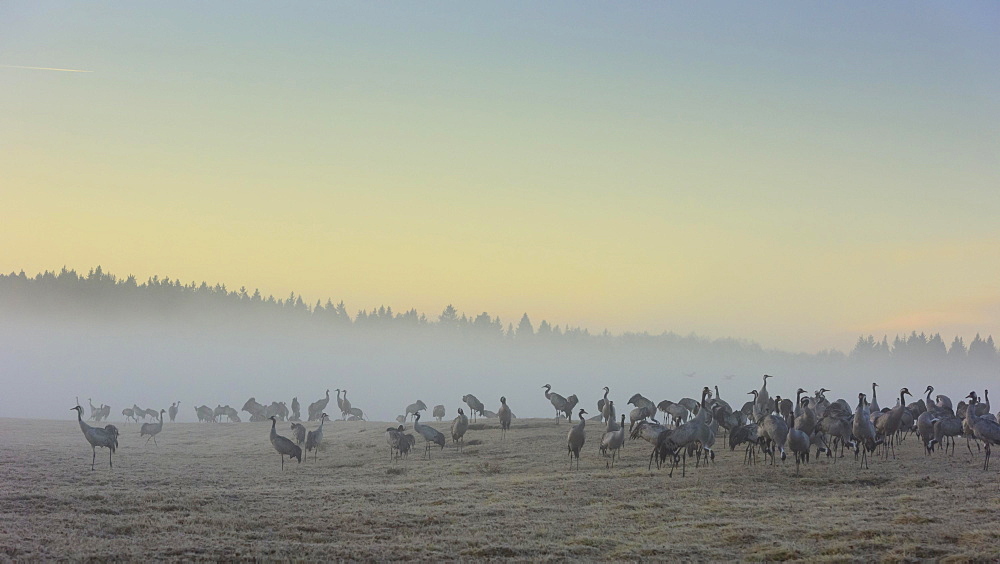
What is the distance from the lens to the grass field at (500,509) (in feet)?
52.0

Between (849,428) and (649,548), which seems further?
(849,428)

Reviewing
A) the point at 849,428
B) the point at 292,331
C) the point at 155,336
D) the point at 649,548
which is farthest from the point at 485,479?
the point at 292,331

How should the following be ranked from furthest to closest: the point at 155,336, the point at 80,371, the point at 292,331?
the point at 292,331 → the point at 155,336 → the point at 80,371

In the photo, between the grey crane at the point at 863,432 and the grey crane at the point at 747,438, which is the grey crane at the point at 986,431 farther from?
the grey crane at the point at 747,438

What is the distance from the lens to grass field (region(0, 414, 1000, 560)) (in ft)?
52.0

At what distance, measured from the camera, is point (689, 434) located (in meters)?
25.7

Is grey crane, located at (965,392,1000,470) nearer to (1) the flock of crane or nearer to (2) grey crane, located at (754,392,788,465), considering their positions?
(1) the flock of crane

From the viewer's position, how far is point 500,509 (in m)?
20.3

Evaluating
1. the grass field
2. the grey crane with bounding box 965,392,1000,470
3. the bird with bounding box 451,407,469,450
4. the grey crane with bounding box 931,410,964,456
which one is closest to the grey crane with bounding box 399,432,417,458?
the grass field

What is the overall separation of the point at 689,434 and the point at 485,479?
735 cm

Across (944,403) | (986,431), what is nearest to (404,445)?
(986,431)

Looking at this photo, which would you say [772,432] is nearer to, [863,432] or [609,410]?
[863,432]

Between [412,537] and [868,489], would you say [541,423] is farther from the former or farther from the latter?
[412,537]

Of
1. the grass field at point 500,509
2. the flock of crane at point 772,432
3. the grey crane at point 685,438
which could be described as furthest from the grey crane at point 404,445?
the grey crane at point 685,438
